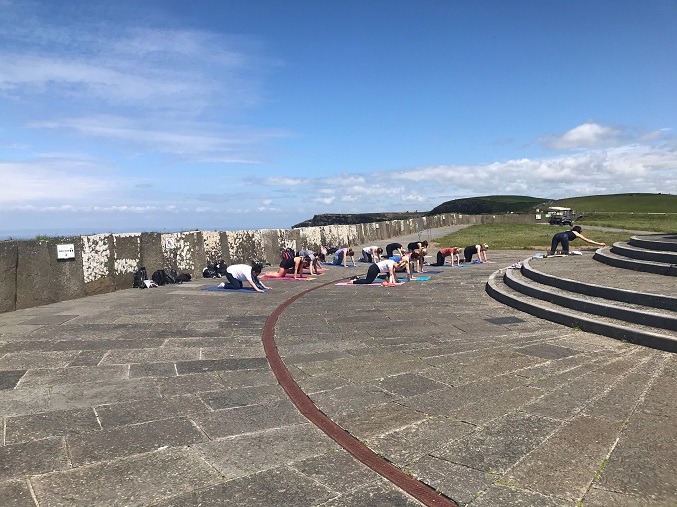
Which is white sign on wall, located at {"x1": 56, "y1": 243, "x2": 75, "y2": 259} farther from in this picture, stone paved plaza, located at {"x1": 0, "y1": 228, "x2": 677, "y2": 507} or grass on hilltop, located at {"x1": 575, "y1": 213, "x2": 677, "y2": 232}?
grass on hilltop, located at {"x1": 575, "y1": 213, "x2": 677, "y2": 232}

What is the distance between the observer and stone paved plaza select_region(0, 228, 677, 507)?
3.10m

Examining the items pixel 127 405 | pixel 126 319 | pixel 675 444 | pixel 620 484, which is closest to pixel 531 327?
pixel 675 444

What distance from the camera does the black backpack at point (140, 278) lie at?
12617 mm

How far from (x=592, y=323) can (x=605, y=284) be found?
221 cm

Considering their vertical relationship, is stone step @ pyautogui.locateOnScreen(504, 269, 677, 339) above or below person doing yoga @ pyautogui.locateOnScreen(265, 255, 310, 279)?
below

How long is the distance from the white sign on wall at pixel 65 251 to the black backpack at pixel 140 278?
6.45ft

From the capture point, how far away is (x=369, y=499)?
2.97 metres

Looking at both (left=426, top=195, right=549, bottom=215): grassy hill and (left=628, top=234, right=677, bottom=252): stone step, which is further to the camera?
(left=426, top=195, right=549, bottom=215): grassy hill

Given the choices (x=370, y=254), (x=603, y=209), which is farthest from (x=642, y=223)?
(x=603, y=209)

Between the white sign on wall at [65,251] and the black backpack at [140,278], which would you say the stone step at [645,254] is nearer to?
the black backpack at [140,278]

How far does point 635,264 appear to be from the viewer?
11.5 m

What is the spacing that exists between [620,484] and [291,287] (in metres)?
10.7

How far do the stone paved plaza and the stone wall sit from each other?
7.23ft

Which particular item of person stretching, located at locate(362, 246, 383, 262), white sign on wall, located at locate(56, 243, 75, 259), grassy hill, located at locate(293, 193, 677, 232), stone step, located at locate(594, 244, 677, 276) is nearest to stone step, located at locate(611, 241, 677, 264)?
stone step, located at locate(594, 244, 677, 276)
